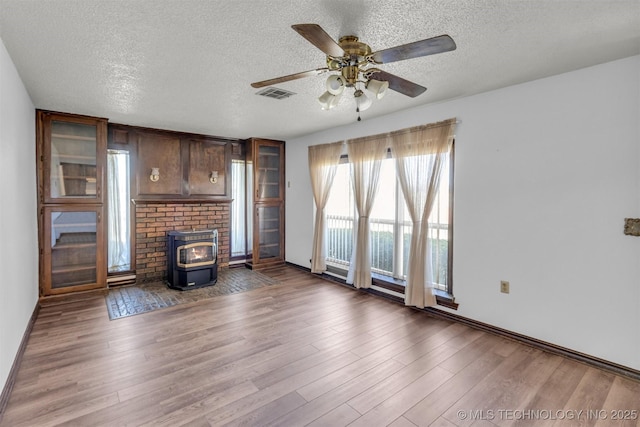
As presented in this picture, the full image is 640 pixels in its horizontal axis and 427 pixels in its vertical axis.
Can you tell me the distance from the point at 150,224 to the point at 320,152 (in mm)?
2959

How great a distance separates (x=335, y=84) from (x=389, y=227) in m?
2.72

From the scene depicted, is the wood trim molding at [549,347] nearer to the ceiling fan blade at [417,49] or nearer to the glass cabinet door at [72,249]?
the ceiling fan blade at [417,49]

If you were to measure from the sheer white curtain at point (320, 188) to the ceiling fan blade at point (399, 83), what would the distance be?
2.80 metres

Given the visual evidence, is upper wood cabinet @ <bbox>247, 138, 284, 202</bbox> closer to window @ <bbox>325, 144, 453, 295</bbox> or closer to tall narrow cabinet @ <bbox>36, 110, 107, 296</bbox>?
window @ <bbox>325, 144, 453, 295</bbox>

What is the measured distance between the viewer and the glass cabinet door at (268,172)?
5898mm

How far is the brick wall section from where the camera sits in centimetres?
A: 490

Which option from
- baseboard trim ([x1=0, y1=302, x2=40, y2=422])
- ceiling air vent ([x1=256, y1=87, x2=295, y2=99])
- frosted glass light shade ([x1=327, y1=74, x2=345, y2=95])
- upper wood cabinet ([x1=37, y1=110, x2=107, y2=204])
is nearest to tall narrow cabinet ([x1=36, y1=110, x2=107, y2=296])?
upper wood cabinet ([x1=37, y1=110, x2=107, y2=204])

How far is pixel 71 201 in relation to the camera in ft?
13.5

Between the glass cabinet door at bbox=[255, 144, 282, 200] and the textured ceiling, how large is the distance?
249 centimetres

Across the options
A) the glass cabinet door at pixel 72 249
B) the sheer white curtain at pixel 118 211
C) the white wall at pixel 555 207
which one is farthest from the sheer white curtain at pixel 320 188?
the glass cabinet door at pixel 72 249

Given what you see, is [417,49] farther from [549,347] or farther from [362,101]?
[549,347]

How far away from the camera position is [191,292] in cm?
445

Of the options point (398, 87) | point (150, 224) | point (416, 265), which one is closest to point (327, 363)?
point (416, 265)

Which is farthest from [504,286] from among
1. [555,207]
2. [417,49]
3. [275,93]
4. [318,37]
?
[275,93]
